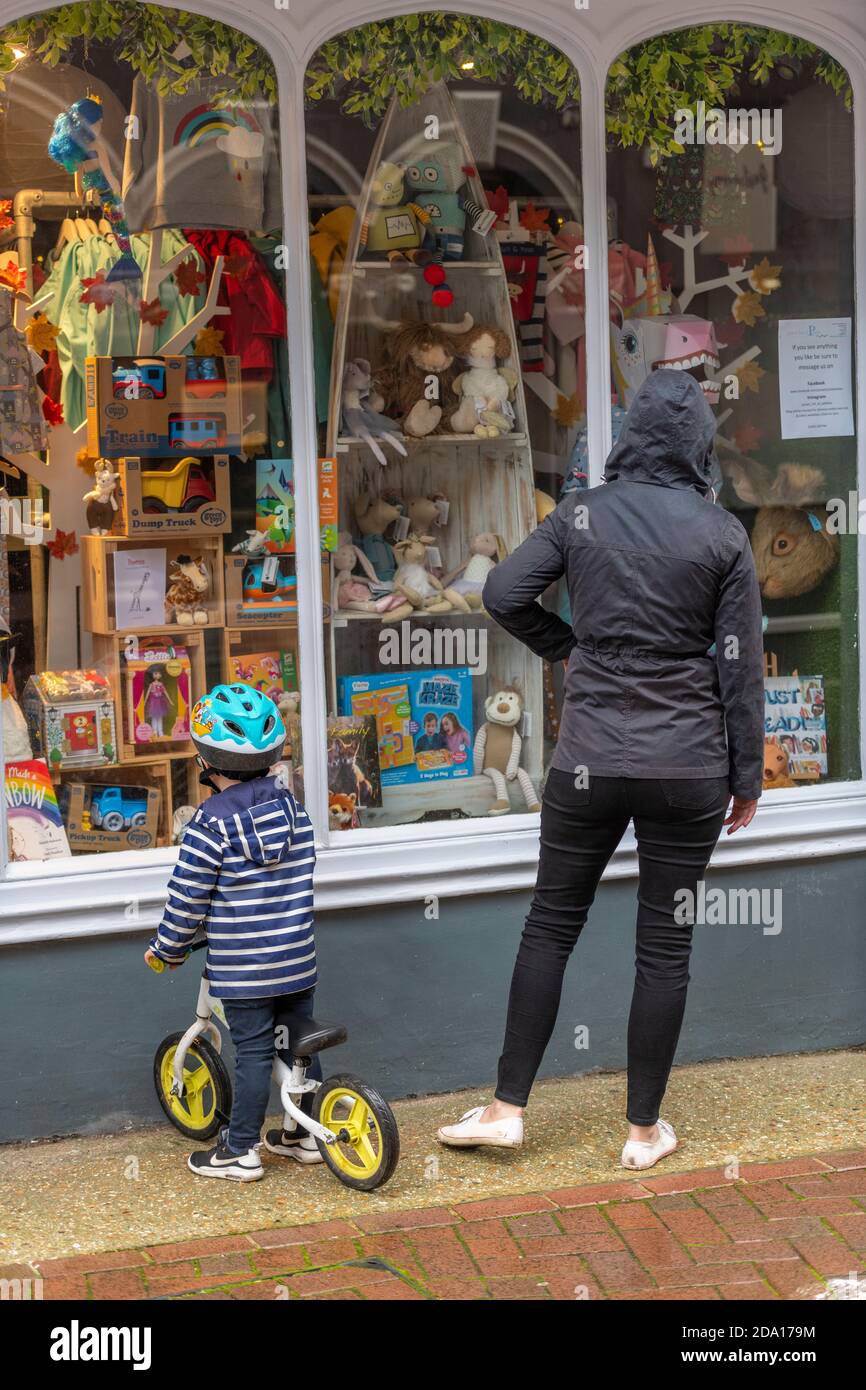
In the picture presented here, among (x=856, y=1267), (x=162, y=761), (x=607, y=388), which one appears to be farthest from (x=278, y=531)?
(x=856, y=1267)

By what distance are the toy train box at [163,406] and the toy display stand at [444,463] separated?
33cm

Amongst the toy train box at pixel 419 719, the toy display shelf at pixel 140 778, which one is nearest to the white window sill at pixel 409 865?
the toy display shelf at pixel 140 778

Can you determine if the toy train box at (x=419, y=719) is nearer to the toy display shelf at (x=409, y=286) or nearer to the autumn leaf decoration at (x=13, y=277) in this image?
the toy display shelf at (x=409, y=286)

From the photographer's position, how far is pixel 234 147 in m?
4.99

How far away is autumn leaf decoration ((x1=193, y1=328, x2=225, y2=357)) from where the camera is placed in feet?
16.8

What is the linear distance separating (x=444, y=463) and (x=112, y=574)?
1.13 m

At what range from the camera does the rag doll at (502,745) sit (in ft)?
17.9

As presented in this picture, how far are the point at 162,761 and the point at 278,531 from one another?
80 centimetres

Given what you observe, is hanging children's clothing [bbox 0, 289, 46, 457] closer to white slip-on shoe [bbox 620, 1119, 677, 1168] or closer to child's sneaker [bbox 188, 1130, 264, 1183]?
child's sneaker [bbox 188, 1130, 264, 1183]

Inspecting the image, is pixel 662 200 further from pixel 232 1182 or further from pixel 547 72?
pixel 232 1182

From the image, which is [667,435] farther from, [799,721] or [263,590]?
[799,721]

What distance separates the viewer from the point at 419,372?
5.39 meters

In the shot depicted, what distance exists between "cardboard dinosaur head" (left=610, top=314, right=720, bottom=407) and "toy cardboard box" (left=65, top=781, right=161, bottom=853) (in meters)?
1.99

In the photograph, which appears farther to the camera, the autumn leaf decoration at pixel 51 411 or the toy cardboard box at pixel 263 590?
the toy cardboard box at pixel 263 590
